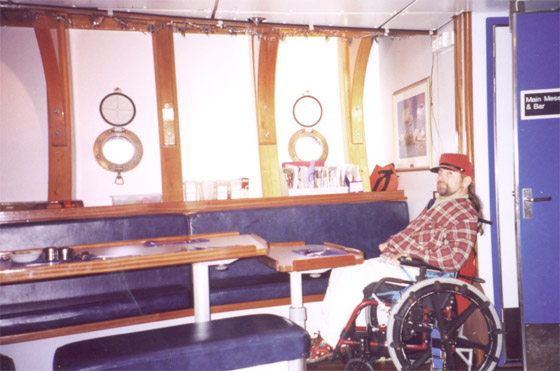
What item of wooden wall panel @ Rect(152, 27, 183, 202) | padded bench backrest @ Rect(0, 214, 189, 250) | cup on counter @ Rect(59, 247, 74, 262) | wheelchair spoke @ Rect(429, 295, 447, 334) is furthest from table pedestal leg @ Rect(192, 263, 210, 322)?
wooden wall panel @ Rect(152, 27, 183, 202)

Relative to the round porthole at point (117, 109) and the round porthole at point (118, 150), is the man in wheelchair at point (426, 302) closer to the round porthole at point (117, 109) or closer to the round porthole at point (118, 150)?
the round porthole at point (118, 150)

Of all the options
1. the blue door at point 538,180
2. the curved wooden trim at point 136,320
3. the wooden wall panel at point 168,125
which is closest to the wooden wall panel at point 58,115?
the wooden wall panel at point 168,125

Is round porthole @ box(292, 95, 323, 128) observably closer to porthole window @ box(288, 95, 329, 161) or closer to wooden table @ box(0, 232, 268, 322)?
porthole window @ box(288, 95, 329, 161)

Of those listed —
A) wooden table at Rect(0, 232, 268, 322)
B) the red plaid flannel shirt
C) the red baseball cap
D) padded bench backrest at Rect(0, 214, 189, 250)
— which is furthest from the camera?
padded bench backrest at Rect(0, 214, 189, 250)

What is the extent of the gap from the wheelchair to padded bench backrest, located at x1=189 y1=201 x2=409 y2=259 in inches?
51.9

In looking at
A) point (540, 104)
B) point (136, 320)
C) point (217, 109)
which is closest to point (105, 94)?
point (217, 109)

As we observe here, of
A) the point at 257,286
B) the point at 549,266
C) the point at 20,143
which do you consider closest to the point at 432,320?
the point at 549,266

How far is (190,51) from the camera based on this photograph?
5.18m

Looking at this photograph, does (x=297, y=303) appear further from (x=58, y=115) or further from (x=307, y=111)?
(x=58, y=115)

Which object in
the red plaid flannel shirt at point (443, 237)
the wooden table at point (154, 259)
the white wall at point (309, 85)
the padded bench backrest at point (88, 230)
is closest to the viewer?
the wooden table at point (154, 259)

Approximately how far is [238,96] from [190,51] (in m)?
0.78

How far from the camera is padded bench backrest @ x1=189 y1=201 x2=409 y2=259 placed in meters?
3.93

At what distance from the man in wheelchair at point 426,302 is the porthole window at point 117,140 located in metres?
3.02

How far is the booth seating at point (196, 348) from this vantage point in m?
1.93
